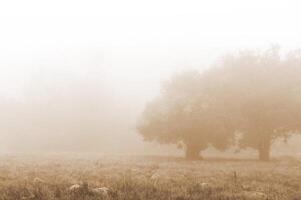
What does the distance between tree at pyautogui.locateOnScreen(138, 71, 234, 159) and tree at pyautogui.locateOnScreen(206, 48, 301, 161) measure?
1.73 metres

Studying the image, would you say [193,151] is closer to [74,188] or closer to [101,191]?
[74,188]

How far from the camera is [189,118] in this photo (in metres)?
55.6

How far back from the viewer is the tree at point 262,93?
55.0 metres

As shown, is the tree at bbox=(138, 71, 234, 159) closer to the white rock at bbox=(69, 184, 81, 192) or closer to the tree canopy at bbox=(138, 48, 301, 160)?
the tree canopy at bbox=(138, 48, 301, 160)

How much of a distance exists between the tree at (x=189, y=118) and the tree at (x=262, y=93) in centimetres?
173

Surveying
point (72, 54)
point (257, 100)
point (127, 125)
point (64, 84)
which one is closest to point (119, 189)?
point (257, 100)

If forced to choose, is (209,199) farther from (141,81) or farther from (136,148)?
(141,81)

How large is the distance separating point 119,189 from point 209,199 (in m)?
3.43

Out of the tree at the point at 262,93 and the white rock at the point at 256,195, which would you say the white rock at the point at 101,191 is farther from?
the tree at the point at 262,93

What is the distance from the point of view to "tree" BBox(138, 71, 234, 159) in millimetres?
55500

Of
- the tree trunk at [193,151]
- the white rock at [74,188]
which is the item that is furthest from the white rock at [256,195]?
the tree trunk at [193,151]

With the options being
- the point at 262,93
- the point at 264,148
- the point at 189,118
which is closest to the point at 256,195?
the point at 189,118

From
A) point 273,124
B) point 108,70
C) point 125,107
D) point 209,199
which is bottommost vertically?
point 209,199

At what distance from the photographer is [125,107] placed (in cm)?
12862
